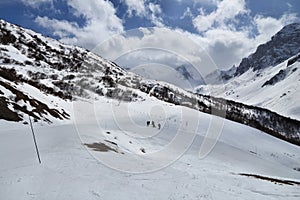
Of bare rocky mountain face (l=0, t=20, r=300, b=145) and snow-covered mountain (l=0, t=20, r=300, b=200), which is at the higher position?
bare rocky mountain face (l=0, t=20, r=300, b=145)

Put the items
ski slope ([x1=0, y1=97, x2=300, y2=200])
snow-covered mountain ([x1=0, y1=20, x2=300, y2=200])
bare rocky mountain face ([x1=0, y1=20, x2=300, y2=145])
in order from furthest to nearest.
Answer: bare rocky mountain face ([x1=0, y1=20, x2=300, y2=145]) → snow-covered mountain ([x1=0, y1=20, x2=300, y2=200]) → ski slope ([x1=0, y1=97, x2=300, y2=200])

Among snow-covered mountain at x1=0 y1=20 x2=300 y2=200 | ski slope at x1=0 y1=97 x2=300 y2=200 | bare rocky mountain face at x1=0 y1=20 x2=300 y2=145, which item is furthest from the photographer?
bare rocky mountain face at x1=0 y1=20 x2=300 y2=145

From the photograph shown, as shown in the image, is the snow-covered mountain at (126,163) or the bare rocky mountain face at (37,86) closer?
the snow-covered mountain at (126,163)

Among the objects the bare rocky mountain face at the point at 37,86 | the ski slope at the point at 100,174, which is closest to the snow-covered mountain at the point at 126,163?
the ski slope at the point at 100,174

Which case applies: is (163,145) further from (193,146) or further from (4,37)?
(4,37)

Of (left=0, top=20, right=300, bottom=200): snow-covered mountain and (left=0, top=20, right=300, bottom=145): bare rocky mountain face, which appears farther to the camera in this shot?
(left=0, top=20, right=300, bottom=145): bare rocky mountain face

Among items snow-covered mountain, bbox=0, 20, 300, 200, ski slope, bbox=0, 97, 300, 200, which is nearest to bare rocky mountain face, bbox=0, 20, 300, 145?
snow-covered mountain, bbox=0, 20, 300, 200

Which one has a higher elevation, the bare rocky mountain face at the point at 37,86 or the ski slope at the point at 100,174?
the bare rocky mountain face at the point at 37,86

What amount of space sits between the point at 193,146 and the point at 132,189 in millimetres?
26368

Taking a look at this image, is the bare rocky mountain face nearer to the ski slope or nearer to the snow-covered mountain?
the snow-covered mountain

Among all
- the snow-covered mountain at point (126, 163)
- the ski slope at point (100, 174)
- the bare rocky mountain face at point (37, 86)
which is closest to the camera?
the ski slope at point (100, 174)

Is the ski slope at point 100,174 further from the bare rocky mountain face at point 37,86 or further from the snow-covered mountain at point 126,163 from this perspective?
the bare rocky mountain face at point 37,86

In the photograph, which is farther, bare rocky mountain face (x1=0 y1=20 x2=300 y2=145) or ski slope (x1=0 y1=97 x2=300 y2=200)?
bare rocky mountain face (x1=0 y1=20 x2=300 y2=145)

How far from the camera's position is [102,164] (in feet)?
65.8
